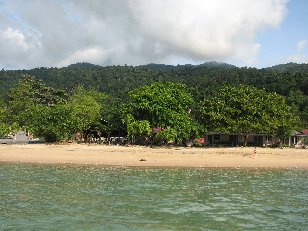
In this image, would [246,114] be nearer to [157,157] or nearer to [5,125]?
[157,157]

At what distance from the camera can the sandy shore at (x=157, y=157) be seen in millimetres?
35938

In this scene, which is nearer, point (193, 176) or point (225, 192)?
point (225, 192)

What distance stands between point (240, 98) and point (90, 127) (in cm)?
2184

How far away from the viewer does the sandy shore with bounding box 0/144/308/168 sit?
35.9 metres

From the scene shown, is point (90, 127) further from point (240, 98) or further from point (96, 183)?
point (96, 183)

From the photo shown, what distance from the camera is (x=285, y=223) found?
1512cm

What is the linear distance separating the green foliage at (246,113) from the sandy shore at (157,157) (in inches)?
202

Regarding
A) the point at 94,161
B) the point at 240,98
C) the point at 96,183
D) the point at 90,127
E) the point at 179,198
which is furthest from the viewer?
the point at 90,127

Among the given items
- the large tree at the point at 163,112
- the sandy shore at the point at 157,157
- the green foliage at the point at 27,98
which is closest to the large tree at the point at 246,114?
the large tree at the point at 163,112

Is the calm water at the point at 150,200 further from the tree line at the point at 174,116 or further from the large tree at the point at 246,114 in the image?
the tree line at the point at 174,116

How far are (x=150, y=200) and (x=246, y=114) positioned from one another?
108ft

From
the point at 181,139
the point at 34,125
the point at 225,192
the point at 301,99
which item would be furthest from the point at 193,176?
the point at 301,99

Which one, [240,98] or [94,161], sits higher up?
[240,98]

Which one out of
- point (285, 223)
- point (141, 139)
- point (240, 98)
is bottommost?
point (285, 223)
